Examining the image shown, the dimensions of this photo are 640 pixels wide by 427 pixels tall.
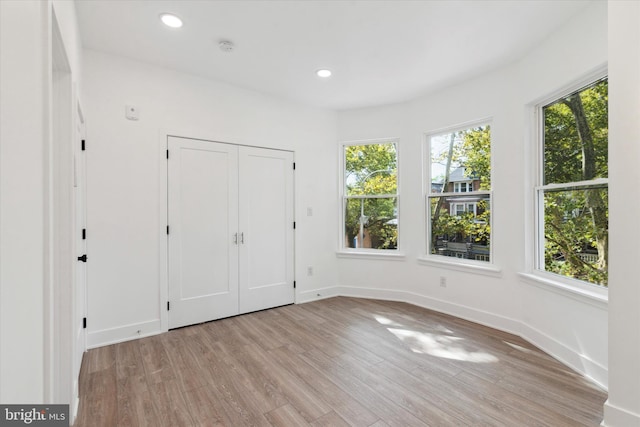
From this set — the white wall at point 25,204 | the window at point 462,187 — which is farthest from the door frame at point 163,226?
the window at point 462,187

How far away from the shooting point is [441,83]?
351 cm

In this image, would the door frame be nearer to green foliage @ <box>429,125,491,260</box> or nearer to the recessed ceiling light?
the recessed ceiling light

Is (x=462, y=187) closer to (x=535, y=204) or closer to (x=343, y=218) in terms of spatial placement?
(x=535, y=204)

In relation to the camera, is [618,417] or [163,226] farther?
[163,226]

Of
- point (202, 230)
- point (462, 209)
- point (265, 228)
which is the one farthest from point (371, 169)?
point (202, 230)

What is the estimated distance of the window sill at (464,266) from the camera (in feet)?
10.6

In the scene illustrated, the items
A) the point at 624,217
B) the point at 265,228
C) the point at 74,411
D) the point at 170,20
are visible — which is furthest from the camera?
the point at 265,228

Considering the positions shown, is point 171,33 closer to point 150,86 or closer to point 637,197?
point 150,86

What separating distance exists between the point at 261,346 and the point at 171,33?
288 centimetres

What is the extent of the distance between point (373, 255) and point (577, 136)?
2547 mm

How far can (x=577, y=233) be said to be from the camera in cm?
244

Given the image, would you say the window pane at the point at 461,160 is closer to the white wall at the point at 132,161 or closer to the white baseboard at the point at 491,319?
the white baseboard at the point at 491,319

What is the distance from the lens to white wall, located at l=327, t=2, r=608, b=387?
2281mm

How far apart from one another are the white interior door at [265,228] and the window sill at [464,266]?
180 cm
